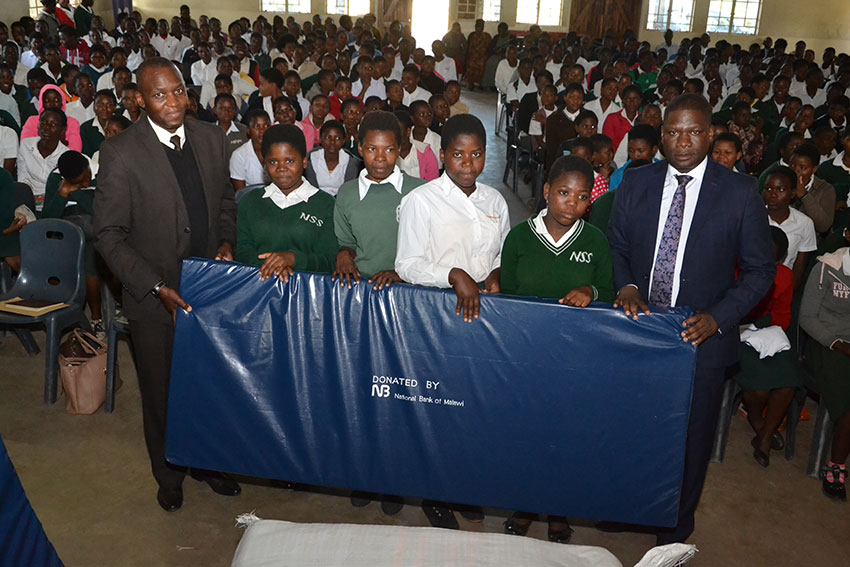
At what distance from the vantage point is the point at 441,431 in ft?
10.5

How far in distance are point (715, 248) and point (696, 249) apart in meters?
0.07

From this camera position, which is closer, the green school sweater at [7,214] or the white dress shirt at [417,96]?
the green school sweater at [7,214]

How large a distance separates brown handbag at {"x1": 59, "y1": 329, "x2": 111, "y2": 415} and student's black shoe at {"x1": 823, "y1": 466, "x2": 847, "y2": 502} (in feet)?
13.9

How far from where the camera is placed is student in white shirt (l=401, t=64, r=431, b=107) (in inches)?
406

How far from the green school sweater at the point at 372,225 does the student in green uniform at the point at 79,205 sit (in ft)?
9.41

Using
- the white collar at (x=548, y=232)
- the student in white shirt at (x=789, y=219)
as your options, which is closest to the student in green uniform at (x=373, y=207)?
the white collar at (x=548, y=232)

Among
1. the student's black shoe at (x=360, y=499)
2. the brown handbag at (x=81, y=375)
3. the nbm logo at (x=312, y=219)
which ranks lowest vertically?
the student's black shoe at (x=360, y=499)

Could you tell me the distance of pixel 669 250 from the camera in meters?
3.26

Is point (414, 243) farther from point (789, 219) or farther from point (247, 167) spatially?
point (247, 167)

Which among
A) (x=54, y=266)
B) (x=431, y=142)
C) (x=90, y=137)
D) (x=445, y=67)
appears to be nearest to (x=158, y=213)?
(x=54, y=266)

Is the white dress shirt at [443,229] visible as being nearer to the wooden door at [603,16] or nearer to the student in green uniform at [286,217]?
the student in green uniform at [286,217]

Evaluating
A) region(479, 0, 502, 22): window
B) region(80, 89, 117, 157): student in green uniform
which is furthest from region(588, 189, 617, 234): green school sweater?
region(479, 0, 502, 22): window

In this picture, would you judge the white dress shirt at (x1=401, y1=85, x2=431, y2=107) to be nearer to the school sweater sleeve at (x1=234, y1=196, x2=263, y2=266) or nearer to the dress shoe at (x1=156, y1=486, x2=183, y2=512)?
the school sweater sleeve at (x1=234, y1=196, x2=263, y2=266)

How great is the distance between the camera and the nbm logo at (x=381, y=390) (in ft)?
10.5
